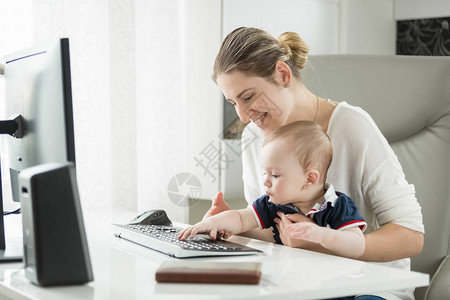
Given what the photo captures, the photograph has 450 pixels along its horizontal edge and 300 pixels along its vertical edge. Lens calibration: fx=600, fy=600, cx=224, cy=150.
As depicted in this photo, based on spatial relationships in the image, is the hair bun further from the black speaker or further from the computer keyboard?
the black speaker

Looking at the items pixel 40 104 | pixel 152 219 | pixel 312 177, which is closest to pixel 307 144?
pixel 312 177

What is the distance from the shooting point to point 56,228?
0.92 meters

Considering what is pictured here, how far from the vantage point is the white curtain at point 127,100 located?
230 centimetres

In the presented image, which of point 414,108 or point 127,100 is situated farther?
point 127,100

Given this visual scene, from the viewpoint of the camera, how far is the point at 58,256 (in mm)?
920

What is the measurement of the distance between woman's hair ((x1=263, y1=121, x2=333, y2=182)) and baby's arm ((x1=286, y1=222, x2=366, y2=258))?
14cm

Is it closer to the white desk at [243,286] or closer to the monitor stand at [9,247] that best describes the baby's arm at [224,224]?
the white desk at [243,286]

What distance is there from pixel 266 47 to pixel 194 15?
1119 mm

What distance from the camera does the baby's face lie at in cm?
122

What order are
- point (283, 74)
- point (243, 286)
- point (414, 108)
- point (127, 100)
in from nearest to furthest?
point (243, 286) < point (283, 74) < point (414, 108) < point (127, 100)

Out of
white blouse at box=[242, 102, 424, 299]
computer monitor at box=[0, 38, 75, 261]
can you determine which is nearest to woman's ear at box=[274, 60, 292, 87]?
white blouse at box=[242, 102, 424, 299]

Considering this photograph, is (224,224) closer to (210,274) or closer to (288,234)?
(288,234)

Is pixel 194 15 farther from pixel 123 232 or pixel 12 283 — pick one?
pixel 12 283

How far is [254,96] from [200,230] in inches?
14.4
